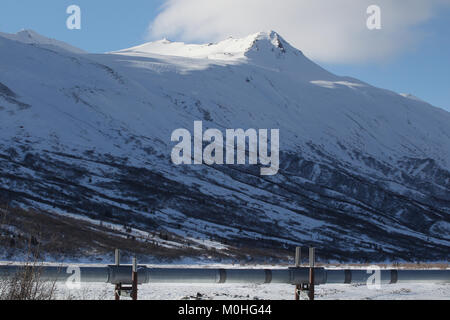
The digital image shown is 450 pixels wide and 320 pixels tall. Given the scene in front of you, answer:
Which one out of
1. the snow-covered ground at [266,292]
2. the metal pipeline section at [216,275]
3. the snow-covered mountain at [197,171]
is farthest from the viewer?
the snow-covered mountain at [197,171]

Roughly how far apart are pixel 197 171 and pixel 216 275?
4168 inches

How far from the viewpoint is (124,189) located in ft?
→ 306

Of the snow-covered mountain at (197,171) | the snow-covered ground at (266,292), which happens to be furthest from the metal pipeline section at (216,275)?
the snow-covered mountain at (197,171)

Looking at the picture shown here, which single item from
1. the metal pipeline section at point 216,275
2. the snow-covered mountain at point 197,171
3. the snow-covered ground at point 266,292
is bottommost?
the snow-covered ground at point 266,292

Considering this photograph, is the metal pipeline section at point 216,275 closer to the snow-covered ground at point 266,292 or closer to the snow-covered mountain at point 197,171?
the snow-covered ground at point 266,292

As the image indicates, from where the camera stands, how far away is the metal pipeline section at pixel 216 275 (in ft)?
38.4

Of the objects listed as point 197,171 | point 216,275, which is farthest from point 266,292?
point 197,171

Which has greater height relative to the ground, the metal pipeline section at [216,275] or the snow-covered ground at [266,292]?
the metal pipeline section at [216,275]

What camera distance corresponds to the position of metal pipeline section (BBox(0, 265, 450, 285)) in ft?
38.4

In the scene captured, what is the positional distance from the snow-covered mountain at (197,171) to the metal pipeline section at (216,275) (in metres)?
50.2

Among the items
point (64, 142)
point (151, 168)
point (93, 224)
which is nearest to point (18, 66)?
point (64, 142)

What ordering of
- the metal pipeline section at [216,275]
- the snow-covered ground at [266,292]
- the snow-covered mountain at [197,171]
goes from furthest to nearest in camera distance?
the snow-covered mountain at [197,171] < the snow-covered ground at [266,292] < the metal pipeline section at [216,275]

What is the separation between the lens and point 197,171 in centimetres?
11844

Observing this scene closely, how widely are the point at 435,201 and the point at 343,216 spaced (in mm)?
50223
